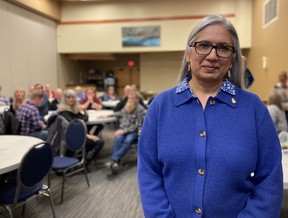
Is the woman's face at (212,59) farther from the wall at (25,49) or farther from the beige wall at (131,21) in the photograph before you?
the beige wall at (131,21)

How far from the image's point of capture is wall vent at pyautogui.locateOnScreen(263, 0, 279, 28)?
21.4ft

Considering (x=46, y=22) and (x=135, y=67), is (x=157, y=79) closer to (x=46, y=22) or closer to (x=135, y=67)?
(x=135, y=67)

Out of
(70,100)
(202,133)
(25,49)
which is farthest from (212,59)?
(25,49)

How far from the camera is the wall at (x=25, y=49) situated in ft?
25.2

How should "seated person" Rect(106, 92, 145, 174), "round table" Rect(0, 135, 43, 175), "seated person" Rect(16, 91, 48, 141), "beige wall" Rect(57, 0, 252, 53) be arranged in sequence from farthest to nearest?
"beige wall" Rect(57, 0, 252, 53) < "seated person" Rect(106, 92, 145, 174) < "seated person" Rect(16, 91, 48, 141) < "round table" Rect(0, 135, 43, 175)

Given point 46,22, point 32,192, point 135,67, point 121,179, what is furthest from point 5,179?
point 135,67

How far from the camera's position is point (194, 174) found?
1.10 m

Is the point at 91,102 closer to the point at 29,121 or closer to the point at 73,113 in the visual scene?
the point at 73,113

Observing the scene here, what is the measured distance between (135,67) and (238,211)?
39.3 feet

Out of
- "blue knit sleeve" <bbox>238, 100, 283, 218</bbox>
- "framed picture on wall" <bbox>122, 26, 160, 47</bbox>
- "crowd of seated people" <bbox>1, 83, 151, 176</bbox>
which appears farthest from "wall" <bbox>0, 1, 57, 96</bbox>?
"blue knit sleeve" <bbox>238, 100, 283, 218</bbox>

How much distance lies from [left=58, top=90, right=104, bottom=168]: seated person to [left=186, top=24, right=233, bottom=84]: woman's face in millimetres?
3432

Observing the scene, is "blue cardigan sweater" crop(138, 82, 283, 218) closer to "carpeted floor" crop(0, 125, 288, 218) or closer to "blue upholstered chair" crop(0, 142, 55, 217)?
"blue upholstered chair" crop(0, 142, 55, 217)

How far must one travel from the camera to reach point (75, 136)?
3.79 m

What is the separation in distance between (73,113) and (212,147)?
3640mm
